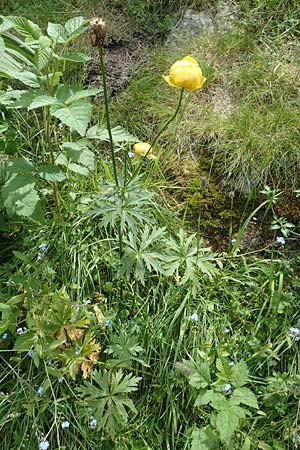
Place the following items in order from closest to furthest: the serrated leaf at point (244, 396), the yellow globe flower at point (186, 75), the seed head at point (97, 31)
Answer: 1. the seed head at point (97, 31)
2. the yellow globe flower at point (186, 75)
3. the serrated leaf at point (244, 396)

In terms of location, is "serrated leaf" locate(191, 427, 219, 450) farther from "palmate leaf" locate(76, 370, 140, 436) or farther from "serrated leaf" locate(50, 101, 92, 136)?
"serrated leaf" locate(50, 101, 92, 136)

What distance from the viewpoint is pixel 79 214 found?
2.07m

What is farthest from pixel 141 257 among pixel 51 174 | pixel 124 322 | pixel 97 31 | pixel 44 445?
pixel 97 31

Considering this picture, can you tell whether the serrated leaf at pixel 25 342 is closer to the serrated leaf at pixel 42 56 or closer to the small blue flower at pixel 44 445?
the small blue flower at pixel 44 445

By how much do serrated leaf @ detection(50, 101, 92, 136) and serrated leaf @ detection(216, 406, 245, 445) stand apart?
91cm

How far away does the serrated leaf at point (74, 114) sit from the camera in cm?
153

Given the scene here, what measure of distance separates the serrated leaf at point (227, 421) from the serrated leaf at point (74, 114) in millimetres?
908

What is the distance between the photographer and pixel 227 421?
5.08 feet

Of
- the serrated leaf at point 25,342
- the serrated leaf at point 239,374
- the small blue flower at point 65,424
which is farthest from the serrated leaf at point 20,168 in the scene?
the serrated leaf at point 239,374

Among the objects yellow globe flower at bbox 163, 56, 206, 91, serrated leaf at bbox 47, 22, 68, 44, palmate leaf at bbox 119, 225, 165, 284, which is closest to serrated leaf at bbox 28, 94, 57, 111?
serrated leaf at bbox 47, 22, 68, 44

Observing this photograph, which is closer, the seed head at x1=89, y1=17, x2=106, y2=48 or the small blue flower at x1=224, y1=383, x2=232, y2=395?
the seed head at x1=89, y1=17, x2=106, y2=48

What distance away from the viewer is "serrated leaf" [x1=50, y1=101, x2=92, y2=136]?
153 centimetres

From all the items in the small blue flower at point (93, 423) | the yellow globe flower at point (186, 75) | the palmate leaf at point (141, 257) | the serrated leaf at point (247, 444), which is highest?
the yellow globe flower at point (186, 75)

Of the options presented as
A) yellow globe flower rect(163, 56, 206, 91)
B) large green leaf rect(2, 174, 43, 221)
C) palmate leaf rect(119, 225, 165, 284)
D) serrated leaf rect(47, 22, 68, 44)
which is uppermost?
yellow globe flower rect(163, 56, 206, 91)
